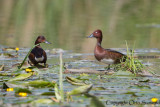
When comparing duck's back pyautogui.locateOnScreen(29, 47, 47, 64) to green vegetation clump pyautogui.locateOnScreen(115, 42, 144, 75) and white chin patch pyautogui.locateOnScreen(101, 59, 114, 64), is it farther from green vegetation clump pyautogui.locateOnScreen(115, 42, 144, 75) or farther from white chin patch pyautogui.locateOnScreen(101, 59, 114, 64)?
green vegetation clump pyautogui.locateOnScreen(115, 42, 144, 75)

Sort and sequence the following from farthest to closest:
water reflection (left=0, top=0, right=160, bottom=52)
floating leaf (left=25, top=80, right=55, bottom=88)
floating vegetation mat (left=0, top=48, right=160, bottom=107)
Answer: water reflection (left=0, top=0, right=160, bottom=52)
floating leaf (left=25, top=80, right=55, bottom=88)
floating vegetation mat (left=0, top=48, right=160, bottom=107)

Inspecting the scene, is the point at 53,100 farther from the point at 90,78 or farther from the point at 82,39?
the point at 82,39

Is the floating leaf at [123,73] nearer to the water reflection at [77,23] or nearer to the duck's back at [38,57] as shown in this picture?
the duck's back at [38,57]

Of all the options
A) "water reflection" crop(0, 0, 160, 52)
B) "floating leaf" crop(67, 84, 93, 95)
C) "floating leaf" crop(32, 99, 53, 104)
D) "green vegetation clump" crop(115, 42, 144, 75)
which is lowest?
"floating leaf" crop(32, 99, 53, 104)

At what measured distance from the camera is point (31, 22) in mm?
17656

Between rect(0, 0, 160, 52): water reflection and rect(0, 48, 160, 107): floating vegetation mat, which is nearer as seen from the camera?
rect(0, 48, 160, 107): floating vegetation mat

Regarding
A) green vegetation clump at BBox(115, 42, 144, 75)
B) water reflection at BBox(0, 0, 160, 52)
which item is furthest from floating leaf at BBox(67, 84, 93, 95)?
water reflection at BBox(0, 0, 160, 52)

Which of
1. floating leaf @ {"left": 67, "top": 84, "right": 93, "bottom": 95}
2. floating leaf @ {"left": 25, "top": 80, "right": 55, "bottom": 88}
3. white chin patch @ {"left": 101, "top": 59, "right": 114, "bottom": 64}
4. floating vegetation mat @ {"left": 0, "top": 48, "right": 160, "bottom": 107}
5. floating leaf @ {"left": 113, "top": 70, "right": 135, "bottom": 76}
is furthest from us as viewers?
white chin patch @ {"left": 101, "top": 59, "right": 114, "bottom": 64}

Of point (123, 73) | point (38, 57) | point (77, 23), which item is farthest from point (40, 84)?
point (77, 23)

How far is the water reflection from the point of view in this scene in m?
11.9

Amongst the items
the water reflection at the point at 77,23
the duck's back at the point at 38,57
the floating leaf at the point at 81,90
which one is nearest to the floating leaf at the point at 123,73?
the floating leaf at the point at 81,90

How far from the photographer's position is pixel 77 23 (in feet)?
55.4

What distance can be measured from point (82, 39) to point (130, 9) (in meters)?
10.2

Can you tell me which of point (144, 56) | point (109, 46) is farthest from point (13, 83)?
point (109, 46)
